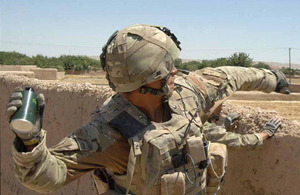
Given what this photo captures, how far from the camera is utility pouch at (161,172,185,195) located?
2.03 meters

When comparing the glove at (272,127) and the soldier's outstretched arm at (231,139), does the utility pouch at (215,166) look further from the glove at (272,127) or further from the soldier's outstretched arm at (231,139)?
the glove at (272,127)

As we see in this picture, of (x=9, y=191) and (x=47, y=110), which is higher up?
(x=47, y=110)

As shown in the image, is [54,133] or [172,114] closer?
[172,114]

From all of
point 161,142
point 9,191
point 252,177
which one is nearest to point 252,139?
point 252,177

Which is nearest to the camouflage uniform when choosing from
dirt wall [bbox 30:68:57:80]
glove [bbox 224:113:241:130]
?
glove [bbox 224:113:241:130]

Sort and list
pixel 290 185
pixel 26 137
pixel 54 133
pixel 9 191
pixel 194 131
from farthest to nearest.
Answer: pixel 9 191
pixel 54 133
pixel 290 185
pixel 194 131
pixel 26 137

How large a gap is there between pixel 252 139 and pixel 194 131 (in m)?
0.54

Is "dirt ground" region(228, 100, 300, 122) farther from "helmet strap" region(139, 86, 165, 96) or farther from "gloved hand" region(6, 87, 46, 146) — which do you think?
"gloved hand" region(6, 87, 46, 146)

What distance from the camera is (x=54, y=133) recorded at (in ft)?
16.5

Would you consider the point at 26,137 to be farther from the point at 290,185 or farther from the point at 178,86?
the point at 290,185

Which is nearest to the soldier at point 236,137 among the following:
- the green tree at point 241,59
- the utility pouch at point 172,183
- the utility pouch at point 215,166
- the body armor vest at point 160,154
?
the utility pouch at point 215,166

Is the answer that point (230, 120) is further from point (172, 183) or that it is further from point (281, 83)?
point (172, 183)

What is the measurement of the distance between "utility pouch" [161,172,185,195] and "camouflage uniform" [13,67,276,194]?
0.04 meters

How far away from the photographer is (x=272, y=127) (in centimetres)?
261
